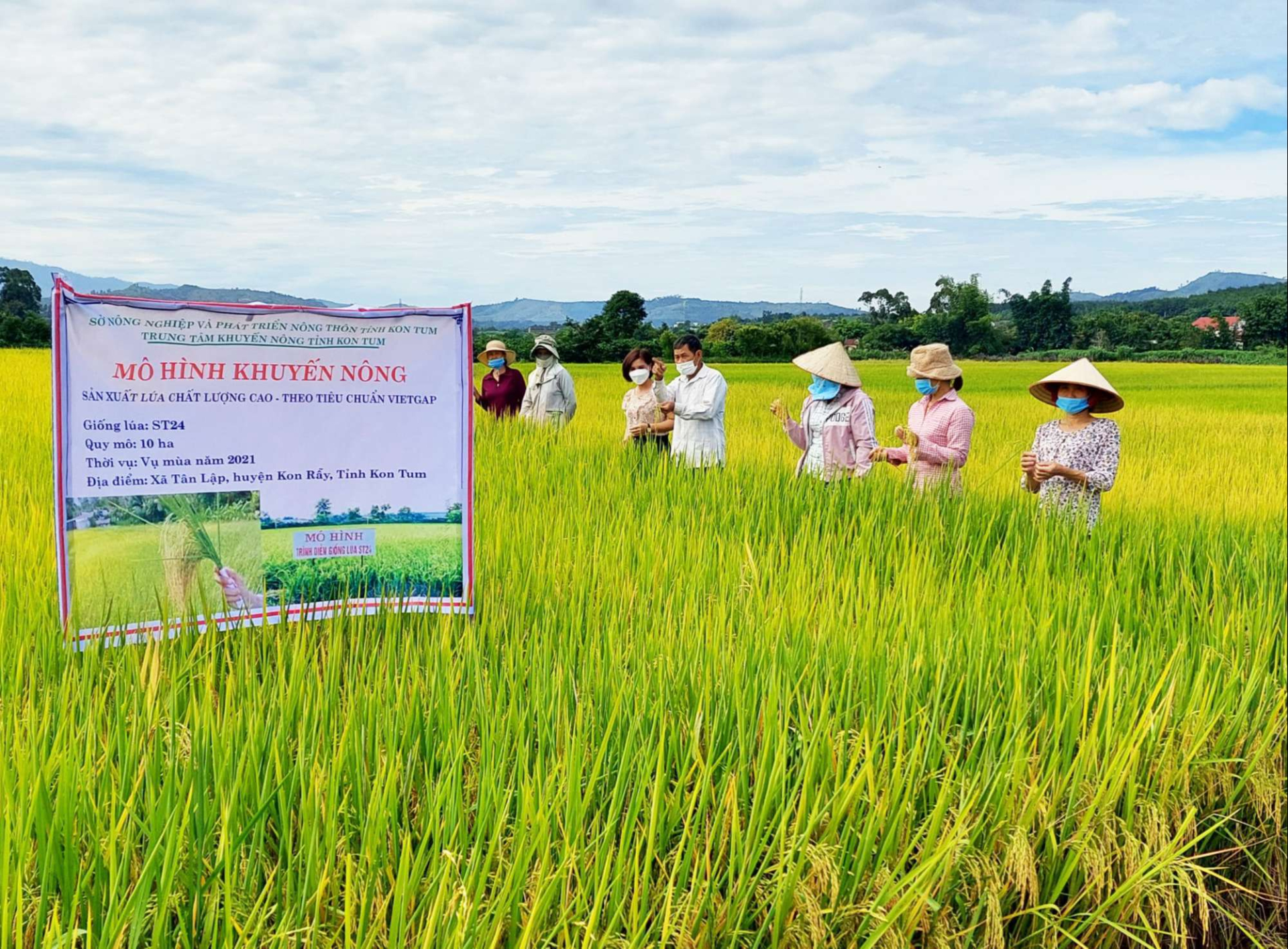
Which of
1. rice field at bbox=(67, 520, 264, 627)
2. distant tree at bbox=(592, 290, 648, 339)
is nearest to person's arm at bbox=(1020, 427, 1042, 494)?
rice field at bbox=(67, 520, 264, 627)

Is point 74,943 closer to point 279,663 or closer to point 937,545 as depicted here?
point 279,663

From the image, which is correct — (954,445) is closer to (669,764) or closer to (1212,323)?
(669,764)

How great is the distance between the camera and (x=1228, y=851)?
101 inches

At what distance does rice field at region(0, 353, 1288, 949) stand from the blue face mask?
67.0 inches

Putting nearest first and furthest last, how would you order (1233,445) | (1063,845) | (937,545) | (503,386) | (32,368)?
(1063,845) < (937,545) < (503,386) < (1233,445) < (32,368)

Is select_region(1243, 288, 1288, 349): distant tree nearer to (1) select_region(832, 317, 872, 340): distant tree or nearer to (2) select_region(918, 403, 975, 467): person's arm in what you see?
(1) select_region(832, 317, 872, 340): distant tree

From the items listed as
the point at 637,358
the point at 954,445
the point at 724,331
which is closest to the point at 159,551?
the point at 954,445

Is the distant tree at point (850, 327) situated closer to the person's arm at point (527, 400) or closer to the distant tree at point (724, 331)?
the distant tree at point (724, 331)

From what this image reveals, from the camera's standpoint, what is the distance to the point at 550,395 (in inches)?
344

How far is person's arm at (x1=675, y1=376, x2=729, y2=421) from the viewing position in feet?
20.9

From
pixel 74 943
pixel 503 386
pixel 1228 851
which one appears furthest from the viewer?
pixel 503 386

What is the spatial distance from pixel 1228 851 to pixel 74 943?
268cm

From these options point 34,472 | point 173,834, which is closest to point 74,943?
point 173,834

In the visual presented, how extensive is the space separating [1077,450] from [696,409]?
252cm
